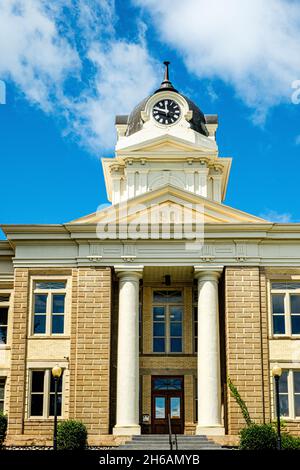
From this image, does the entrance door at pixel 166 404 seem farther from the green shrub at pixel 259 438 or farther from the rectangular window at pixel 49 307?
the green shrub at pixel 259 438

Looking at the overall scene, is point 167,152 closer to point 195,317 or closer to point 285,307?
point 195,317

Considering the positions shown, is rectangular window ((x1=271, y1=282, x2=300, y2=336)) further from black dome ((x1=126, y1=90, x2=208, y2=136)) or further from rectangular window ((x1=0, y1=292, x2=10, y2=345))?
black dome ((x1=126, y1=90, x2=208, y2=136))

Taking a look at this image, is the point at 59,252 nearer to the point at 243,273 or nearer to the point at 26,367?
the point at 26,367

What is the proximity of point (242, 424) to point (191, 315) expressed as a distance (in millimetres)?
6272

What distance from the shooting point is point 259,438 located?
1398 inches

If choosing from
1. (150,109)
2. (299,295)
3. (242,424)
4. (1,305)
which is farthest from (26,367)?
(150,109)

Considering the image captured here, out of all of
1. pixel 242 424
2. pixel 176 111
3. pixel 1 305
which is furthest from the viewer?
pixel 176 111

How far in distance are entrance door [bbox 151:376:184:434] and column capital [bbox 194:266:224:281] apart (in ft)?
17.1

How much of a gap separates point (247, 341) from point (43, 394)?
926 cm

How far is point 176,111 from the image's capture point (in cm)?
5122

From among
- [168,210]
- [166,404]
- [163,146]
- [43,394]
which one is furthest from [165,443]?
[163,146]

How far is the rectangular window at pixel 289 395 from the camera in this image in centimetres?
3934

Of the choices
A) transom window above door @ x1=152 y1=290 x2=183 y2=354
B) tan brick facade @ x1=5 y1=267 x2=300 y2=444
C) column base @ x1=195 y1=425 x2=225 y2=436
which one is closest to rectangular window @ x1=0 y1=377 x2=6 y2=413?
tan brick facade @ x1=5 y1=267 x2=300 y2=444

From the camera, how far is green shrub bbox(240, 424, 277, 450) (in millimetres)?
35344
